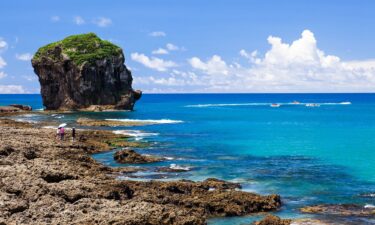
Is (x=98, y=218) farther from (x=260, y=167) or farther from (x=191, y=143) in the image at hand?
(x=191, y=143)

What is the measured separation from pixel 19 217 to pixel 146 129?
6282cm

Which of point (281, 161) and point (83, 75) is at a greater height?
point (83, 75)

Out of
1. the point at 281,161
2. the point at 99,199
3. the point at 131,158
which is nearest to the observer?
the point at 99,199

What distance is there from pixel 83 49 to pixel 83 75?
9.62 meters

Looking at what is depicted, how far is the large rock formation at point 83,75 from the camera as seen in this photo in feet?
425

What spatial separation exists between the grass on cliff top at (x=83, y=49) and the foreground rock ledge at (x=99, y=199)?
9919 centimetres

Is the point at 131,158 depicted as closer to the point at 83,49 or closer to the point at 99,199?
the point at 99,199

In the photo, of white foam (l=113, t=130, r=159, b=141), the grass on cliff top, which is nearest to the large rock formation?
the grass on cliff top

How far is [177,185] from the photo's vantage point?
2934 cm

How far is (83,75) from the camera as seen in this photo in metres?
129

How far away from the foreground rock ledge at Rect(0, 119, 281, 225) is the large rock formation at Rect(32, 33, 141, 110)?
319 feet

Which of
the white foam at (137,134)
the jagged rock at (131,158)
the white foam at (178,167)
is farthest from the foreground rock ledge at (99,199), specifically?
the white foam at (137,134)

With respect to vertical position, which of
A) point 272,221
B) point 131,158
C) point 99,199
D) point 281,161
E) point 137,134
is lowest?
point 281,161

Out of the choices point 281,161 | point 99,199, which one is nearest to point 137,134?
point 281,161
